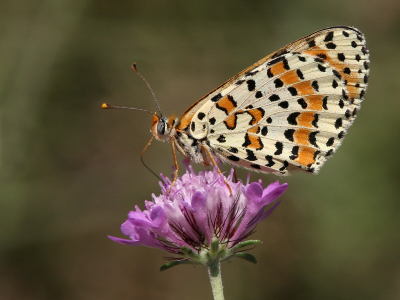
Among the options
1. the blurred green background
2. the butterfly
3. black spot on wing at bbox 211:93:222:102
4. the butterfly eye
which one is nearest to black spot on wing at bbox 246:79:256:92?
the butterfly

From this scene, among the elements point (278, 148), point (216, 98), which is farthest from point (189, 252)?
point (216, 98)

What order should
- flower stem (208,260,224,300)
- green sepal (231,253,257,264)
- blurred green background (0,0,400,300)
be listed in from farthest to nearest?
blurred green background (0,0,400,300)
green sepal (231,253,257,264)
flower stem (208,260,224,300)

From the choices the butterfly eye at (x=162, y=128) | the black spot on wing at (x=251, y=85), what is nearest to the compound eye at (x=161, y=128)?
the butterfly eye at (x=162, y=128)

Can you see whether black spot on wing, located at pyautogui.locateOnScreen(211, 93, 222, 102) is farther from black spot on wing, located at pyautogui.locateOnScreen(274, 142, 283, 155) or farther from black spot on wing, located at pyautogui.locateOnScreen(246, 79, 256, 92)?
black spot on wing, located at pyautogui.locateOnScreen(274, 142, 283, 155)

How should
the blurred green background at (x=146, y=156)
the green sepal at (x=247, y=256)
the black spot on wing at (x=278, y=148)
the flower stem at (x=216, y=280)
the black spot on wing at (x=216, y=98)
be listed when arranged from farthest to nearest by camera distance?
1. the blurred green background at (x=146, y=156)
2. the black spot on wing at (x=216, y=98)
3. the black spot on wing at (x=278, y=148)
4. the green sepal at (x=247, y=256)
5. the flower stem at (x=216, y=280)

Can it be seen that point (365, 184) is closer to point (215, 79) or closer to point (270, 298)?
point (270, 298)

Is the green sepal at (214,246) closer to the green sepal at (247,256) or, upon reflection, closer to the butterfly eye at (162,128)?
the green sepal at (247,256)

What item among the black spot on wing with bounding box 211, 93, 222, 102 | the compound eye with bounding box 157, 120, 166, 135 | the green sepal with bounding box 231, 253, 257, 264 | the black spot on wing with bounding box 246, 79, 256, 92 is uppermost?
the black spot on wing with bounding box 246, 79, 256, 92

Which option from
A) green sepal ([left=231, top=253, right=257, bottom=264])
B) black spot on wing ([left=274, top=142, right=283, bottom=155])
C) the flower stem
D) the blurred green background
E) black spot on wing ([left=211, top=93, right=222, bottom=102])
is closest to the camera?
the flower stem
